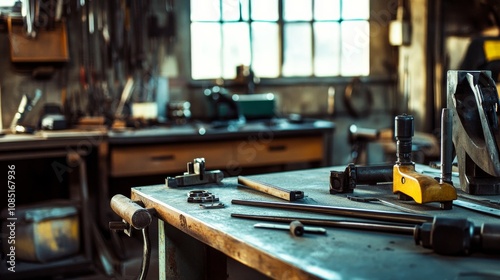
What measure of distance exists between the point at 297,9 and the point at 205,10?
76 centimetres

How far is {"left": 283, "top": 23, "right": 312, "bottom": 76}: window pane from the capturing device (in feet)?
16.9

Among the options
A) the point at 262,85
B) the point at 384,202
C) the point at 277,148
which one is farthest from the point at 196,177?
the point at 262,85

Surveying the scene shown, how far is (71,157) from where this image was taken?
373 centimetres

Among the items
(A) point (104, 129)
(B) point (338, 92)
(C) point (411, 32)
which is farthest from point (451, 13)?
(A) point (104, 129)

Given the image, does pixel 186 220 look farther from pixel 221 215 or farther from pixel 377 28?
pixel 377 28

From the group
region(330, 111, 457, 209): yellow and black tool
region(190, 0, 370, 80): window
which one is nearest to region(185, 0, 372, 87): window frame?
region(190, 0, 370, 80): window

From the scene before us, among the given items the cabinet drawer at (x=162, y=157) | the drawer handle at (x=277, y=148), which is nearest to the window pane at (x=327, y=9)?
the drawer handle at (x=277, y=148)

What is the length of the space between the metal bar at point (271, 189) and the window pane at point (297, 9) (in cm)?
323

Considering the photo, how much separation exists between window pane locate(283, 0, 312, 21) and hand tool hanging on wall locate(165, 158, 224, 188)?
10.5ft

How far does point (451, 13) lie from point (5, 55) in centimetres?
340

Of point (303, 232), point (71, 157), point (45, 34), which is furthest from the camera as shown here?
point (45, 34)

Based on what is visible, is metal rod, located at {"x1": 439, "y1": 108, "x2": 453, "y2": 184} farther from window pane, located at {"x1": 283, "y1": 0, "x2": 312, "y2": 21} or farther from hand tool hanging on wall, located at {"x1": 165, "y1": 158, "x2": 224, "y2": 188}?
window pane, located at {"x1": 283, "y1": 0, "x2": 312, "y2": 21}

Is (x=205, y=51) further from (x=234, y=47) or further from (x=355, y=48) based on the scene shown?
(x=355, y=48)

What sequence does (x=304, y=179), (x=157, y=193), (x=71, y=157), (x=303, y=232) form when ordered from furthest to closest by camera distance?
(x=71, y=157)
(x=304, y=179)
(x=157, y=193)
(x=303, y=232)
